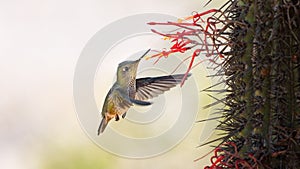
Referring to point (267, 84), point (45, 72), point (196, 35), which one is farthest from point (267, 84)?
point (45, 72)

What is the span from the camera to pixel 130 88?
2.79ft

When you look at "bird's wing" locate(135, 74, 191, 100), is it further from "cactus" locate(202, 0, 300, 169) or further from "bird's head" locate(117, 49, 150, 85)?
"cactus" locate(202, 0, 300, 169)

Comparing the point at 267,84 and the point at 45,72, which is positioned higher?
the point at 45,72

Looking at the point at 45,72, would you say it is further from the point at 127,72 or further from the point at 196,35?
the point at 196,35

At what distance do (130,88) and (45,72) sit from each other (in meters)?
0.63

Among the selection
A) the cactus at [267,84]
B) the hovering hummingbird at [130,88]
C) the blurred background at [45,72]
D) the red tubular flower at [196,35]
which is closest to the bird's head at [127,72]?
the hovering hummingbird at [130,88]

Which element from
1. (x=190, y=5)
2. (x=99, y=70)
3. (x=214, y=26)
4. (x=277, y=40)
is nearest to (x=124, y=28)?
(x=99, y=70)

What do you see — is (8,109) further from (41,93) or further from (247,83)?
(247,83)

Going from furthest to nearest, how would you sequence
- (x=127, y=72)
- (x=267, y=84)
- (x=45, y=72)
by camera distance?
1. (x=45, y=72)
2. (x=127, y=72)
3. (x=267, y=84)

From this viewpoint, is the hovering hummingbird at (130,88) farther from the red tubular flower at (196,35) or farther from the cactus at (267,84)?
the cactus at (267,84)

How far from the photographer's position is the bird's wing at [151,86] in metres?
0.87

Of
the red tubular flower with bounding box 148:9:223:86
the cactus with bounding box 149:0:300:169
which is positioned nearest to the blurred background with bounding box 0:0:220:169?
the red tubular flower with bounding box 148:9:223:86

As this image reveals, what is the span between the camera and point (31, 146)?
4.57 feet

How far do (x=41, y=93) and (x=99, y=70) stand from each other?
0.97 feet
